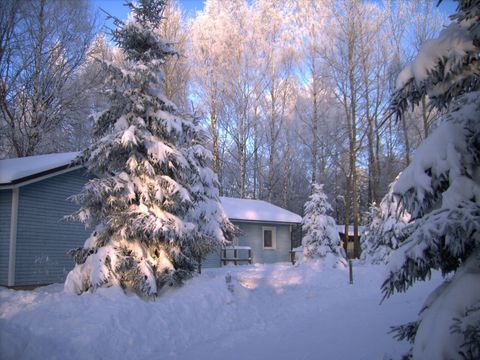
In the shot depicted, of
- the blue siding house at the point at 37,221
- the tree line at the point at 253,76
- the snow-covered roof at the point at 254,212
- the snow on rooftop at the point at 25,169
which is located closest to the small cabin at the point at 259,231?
the snow-covered roof at the point at 254,212

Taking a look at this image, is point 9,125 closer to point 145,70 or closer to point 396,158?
point 145,70

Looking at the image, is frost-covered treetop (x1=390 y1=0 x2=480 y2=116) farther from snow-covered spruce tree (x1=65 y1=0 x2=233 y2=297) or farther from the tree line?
the tree line

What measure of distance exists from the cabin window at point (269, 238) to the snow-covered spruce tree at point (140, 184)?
14.6m

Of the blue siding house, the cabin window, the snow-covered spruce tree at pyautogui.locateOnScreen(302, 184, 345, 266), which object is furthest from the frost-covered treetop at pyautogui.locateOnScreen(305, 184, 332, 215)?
the blue siding house

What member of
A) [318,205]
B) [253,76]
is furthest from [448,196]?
[253,76]

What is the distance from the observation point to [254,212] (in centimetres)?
2448

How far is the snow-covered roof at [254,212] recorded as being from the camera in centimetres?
2350

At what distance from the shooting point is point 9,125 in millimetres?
22734

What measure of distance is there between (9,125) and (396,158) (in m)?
28.3

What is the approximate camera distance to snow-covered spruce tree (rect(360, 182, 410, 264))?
1908 cm

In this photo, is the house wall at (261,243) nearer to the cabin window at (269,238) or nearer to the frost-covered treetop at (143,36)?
the cabin window at (269,238)

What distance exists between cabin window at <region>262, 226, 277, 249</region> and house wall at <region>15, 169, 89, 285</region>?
43.4 ft

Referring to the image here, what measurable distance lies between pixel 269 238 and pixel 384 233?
7988mm

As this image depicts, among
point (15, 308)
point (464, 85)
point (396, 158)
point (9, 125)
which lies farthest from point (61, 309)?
point (396, 158)
